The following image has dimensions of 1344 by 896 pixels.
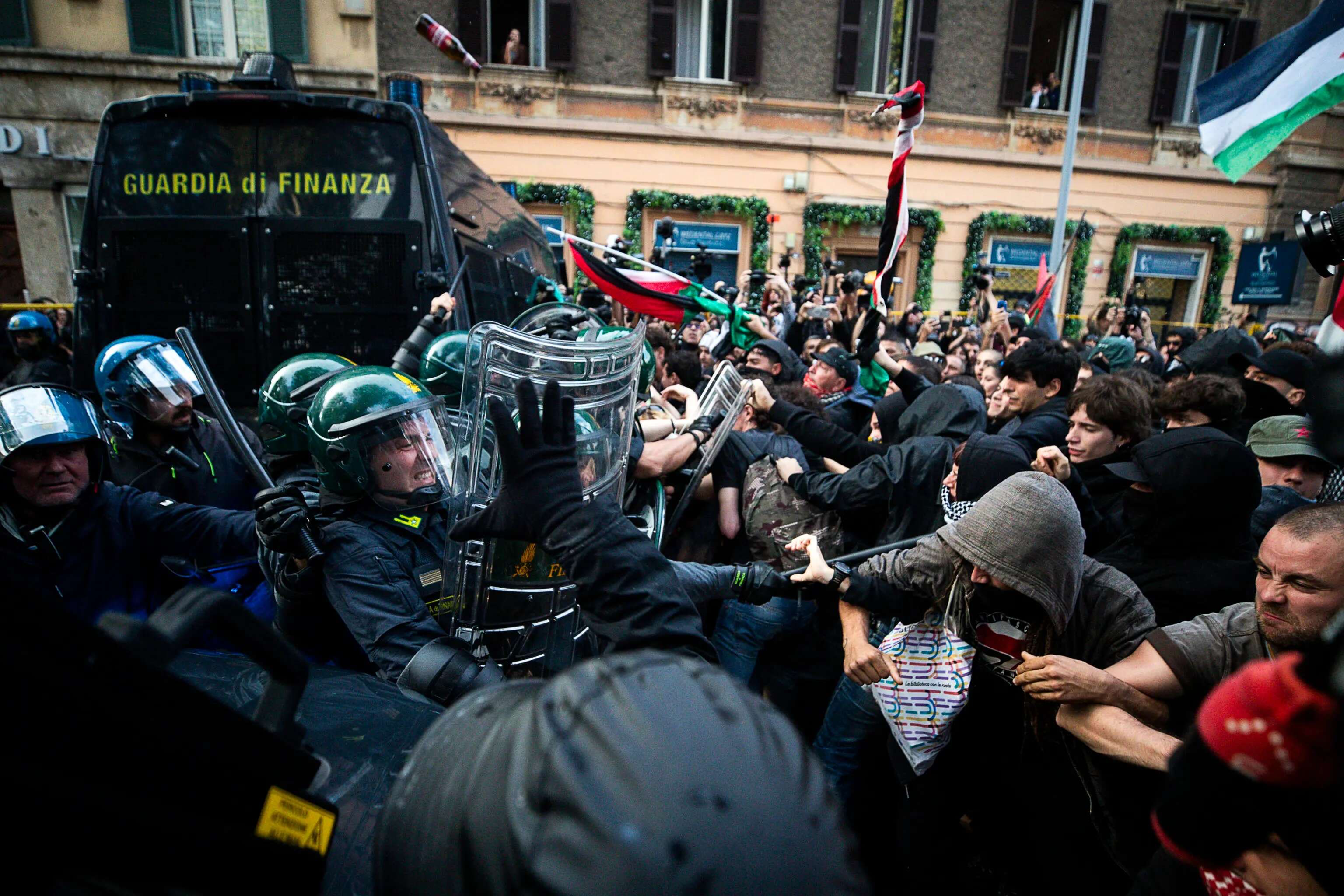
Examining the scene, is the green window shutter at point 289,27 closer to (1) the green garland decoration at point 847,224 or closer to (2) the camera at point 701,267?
(2) the camera at point 701,267

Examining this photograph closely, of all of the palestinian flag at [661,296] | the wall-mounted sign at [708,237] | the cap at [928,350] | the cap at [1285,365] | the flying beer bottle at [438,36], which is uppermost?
the flying beer bottle at [438,36]

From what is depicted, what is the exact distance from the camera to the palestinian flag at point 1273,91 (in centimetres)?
332

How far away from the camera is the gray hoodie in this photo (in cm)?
181

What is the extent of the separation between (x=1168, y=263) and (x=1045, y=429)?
16.8 meters

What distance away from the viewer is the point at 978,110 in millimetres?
15305

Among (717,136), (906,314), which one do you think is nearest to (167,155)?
(906,314)

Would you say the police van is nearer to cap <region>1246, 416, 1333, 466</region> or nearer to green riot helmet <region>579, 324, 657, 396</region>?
green riot helmet <region>579, 324, 657, 396</region>

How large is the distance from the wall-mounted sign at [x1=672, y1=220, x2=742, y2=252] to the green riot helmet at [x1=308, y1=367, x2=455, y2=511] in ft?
43.5

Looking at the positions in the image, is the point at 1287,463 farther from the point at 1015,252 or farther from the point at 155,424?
the point at 1015,252

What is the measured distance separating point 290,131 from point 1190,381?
4.88 metres

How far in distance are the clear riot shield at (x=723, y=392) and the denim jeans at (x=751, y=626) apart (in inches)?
32.8

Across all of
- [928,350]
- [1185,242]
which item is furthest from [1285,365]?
[1185,242]

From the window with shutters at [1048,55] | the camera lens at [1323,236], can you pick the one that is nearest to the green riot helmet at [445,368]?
the camera lens at [1323,236]

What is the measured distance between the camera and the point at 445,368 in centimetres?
307
